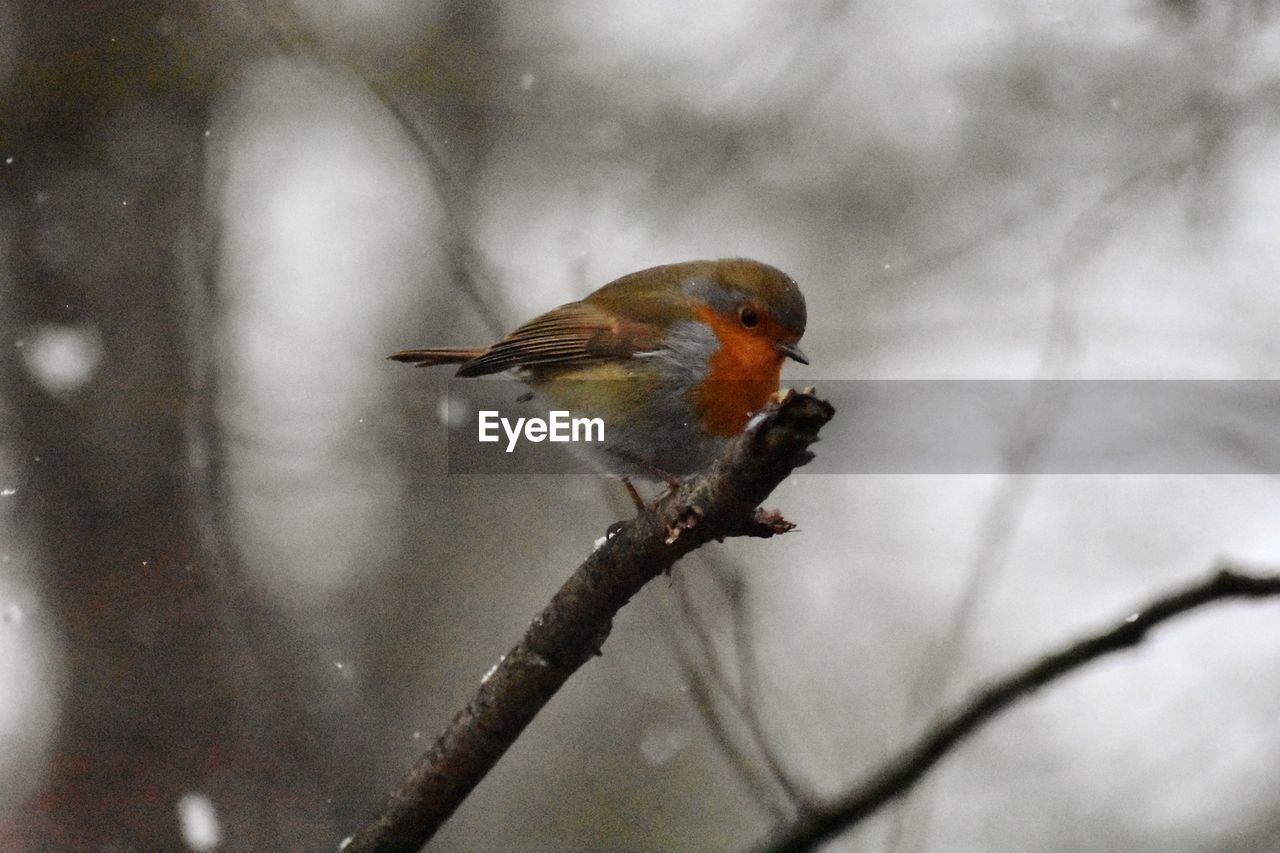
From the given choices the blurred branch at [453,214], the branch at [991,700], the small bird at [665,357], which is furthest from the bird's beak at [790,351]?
the branch at [991,700]

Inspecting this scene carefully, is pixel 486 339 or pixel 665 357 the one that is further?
pixel 486 339

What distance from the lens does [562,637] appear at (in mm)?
2236

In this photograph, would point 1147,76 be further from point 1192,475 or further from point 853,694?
point 853,694

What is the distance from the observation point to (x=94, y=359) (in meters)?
4.89

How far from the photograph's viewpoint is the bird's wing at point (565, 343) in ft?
10.0

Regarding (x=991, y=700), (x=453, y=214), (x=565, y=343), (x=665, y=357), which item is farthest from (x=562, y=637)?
(x=453, y=214)

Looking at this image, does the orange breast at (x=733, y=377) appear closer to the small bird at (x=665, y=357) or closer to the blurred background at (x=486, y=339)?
the small bird at (x=665, y=357)

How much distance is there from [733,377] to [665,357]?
0.59 feet

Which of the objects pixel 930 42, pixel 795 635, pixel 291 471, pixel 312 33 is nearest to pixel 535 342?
pixel 291 471

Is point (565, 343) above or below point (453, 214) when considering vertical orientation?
below

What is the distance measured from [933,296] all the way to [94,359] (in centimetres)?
356

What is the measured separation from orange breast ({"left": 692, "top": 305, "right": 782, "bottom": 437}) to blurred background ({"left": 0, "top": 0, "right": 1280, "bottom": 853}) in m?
1.24

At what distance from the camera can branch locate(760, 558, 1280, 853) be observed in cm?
159

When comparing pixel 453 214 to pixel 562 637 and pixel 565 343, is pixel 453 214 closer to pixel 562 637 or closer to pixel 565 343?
pixel 565 343
